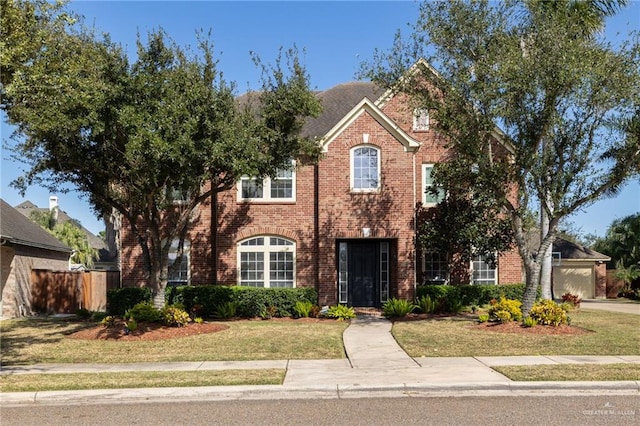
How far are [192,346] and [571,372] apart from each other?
7948 millimetres

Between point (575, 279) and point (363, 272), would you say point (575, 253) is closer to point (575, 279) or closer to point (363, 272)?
point (575, 279)

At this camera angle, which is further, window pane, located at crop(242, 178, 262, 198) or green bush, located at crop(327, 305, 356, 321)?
window pane, located at crop(242, 178, 262, 198)

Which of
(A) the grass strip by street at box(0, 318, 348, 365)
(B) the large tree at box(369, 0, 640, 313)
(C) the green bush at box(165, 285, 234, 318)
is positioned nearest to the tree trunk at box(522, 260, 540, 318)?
(B) the large tree at box(369, 0, 640, 313)

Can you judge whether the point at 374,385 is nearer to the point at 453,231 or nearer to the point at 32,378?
the point at 32,378

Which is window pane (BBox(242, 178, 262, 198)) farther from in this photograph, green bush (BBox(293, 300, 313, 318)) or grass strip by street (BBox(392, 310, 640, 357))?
grass strip by street (BBox(392, 310, 640, 357))

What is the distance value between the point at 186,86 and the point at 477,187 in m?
8.38

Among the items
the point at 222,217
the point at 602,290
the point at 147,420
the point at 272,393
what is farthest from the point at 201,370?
the point at 602,290

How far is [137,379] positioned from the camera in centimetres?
955

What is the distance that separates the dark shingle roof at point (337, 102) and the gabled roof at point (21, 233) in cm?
1115

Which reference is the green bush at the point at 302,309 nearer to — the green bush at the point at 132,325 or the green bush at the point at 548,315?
the green bush at the point at 132,325

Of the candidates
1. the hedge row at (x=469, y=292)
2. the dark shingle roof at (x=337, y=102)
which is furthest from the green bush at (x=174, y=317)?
the dark shingle roof at (x=337, y=102)

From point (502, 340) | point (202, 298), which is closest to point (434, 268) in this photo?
point (502, 340)

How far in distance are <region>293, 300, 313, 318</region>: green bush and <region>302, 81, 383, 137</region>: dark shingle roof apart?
6.56 m

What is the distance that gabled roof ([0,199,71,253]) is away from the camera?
68.0 ft
